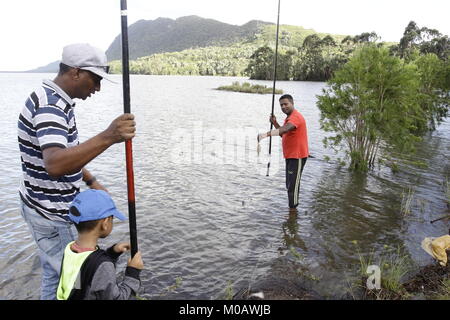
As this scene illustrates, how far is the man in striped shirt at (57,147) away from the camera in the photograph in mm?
2383

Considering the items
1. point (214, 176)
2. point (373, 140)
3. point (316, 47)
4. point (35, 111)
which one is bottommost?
point (214, 176)

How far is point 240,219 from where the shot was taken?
7938 mm

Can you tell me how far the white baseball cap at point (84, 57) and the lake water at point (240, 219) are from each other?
140 inches

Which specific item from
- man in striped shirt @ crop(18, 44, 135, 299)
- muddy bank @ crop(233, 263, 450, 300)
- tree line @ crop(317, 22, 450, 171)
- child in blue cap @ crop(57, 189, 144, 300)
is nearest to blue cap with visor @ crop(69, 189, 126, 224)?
child in blue cap @ crop(57, 189, 144, 300)

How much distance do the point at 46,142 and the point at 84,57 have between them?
0.75m

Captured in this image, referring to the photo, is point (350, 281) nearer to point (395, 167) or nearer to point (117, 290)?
point (117, 290)

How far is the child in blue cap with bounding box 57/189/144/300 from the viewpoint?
235 cm

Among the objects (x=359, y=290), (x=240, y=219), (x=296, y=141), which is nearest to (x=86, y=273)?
(x=359, y=290)

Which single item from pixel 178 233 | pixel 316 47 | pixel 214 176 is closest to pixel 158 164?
pixel 214 176

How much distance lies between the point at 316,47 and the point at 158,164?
115677 mm
